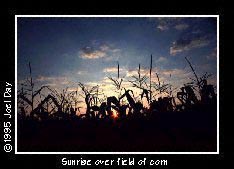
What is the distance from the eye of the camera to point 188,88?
5395 millimetres

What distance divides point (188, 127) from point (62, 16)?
1995mm

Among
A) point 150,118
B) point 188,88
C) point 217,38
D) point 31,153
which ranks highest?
point 217,38

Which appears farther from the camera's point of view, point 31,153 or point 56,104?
point 56,104

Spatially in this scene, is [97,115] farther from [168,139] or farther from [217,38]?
[217,38]

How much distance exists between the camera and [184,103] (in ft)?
17.5

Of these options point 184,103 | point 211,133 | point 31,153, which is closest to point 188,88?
point 184,103

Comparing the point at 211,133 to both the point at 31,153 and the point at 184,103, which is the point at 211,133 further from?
the point at 31,153

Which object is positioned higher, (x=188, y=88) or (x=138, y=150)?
(x=188, y=88)

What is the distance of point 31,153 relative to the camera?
505 cm

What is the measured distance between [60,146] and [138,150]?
0.91 meters

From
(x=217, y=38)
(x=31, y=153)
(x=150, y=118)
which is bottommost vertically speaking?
(x=31, y=153)

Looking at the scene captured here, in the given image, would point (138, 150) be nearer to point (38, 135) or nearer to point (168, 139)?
point (168, 139)

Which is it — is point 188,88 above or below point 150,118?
above

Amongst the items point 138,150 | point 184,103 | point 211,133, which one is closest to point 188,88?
point 184,103
